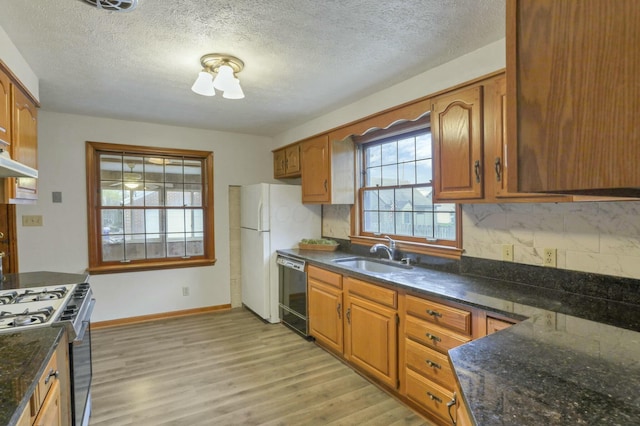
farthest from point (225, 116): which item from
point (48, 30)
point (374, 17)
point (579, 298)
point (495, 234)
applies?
point (579, 298)

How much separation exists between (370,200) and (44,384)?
2869 millimetres

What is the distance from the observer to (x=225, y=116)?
3658 mm

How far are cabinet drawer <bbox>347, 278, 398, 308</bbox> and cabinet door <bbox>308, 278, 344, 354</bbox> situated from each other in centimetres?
21

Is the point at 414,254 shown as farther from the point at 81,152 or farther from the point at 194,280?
the point at 81,152

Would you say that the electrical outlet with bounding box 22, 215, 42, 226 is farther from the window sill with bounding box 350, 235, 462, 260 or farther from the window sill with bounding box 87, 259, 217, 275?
the window sill with bounding box 350, 235, 462, 260

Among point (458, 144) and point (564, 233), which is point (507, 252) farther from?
point (458, 144)

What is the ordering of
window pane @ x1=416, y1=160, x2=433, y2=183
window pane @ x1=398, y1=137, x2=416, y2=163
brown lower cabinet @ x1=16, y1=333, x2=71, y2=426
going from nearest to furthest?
1. brown lower cabinet @ x1=16, y1=333, x2=71, y2=426
2. window pane @ x1=416, y1=160, x2=433, y2=183
3. window pane @ x1=398, y1=137, x2=416, y2=163

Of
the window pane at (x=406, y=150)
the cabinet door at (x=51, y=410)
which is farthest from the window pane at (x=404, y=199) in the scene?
the cabinet door at (x=51, y=410)

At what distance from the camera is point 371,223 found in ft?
11.5

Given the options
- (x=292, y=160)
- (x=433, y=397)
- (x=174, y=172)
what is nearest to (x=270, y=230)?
(x=292, y=160)

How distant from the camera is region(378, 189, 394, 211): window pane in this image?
3.24m

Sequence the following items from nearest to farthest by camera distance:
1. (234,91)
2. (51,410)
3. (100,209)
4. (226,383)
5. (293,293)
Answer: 1. (51,410)
2. (234,91)
3. (226,383)
4. (293,293)
5. (100,209)

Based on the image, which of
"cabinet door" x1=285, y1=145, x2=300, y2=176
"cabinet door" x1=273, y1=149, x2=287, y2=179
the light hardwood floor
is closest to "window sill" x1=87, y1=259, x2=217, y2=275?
the light hardwood floor

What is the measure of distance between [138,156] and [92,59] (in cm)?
189
